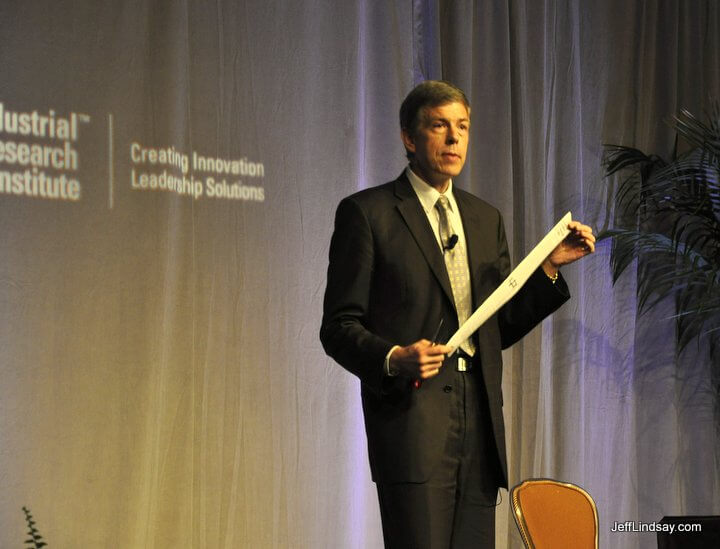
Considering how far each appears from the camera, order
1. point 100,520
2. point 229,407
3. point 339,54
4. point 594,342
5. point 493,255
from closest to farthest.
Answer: point 493,255, point 100,520, point 229,407, point 339,54, point 594,342

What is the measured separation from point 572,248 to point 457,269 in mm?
274

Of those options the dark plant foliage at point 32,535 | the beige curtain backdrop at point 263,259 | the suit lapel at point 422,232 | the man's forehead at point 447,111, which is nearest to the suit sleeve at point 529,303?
the suit lapel at point 422,232

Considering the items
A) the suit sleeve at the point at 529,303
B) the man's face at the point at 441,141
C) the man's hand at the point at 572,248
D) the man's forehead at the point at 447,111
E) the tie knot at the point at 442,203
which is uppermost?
the man's forehead at the point at 447,111

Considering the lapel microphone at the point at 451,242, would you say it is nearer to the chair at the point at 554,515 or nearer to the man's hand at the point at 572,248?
the man's hand at the point at 572,248

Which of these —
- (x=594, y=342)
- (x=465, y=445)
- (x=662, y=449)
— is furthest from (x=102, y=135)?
(x=662, y=449)

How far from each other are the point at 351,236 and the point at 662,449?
2910 mm

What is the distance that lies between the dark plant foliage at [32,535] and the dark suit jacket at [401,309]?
132 cm

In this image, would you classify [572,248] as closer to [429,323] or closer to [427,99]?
[429,323]

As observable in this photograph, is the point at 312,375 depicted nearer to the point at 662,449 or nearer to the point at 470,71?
the point at 470,71

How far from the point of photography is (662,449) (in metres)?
4.39

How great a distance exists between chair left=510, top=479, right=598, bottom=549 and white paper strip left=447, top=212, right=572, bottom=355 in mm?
749

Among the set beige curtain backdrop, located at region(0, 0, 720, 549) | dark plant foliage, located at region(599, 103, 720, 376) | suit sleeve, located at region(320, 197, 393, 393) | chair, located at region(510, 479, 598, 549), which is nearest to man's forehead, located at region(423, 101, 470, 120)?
suit sleeve, located at region(320, 197, 393, 393)

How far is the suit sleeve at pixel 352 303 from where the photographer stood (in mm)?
1918

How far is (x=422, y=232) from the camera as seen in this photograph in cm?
209
